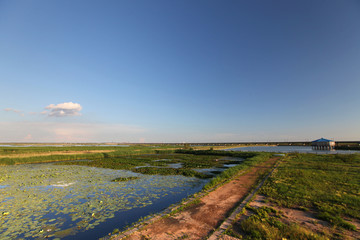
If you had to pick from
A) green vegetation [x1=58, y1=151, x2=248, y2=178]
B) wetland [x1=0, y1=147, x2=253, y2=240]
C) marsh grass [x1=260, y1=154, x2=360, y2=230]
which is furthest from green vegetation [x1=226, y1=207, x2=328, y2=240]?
green vegetation [x1=58, y1=151, x2=248, y2=178]

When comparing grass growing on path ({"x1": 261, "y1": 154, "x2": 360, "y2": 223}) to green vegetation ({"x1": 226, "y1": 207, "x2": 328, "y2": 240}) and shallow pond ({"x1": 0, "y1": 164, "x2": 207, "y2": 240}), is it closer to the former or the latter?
green vegetation ({"x1": 226, "y1": 207, "x2": 328, "y2": 240})

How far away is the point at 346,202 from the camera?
383 inches

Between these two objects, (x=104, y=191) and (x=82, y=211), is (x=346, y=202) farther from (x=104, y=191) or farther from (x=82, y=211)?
(x=104, y=191)

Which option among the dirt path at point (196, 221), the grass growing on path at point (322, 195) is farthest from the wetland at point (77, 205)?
the grass growing on path at point (322, 195)

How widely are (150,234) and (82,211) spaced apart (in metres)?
6.47

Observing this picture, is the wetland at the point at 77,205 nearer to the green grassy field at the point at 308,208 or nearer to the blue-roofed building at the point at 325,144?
the green grassy field at the point at 308,208

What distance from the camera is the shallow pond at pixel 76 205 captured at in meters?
8.25

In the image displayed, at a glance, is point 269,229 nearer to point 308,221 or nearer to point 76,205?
point 308,221

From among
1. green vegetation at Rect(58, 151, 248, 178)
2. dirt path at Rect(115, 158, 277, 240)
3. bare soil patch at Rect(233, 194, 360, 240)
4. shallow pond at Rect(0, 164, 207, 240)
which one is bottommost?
green vegetation at Rect(58, 151, 248, 178)

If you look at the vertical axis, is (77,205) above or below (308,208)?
below

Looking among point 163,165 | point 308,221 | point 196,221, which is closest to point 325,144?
point 163,165

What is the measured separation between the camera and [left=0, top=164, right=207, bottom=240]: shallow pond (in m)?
8.25

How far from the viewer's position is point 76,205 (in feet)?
37.6

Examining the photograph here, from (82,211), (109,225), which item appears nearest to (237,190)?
(109,225)
